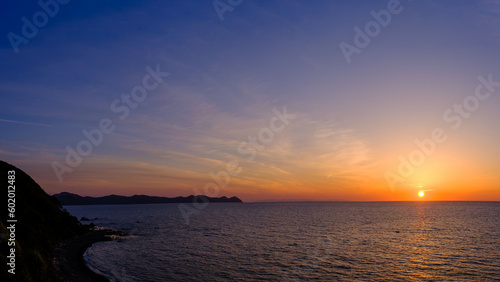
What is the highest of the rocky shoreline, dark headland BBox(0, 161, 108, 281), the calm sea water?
dark headland BBox(0, 161, 108, 281)

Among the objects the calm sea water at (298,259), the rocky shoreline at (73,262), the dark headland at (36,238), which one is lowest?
the calm sea water at (298,259)

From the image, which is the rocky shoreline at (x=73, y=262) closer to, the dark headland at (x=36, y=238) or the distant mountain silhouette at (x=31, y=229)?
the dark headland at (x=36, y=238)

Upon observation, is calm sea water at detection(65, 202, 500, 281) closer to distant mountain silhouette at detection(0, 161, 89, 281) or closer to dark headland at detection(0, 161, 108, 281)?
dark headland at detection(0, 161, 108, 281)

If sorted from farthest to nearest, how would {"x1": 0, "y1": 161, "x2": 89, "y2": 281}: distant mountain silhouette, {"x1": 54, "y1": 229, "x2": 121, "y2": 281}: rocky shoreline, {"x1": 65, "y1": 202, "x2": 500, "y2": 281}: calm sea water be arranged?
{"x1": 65, "y1": 202, "x2": 500, "y2": 281}: calm sea water < {"x1": 54, "y1": 229, "x2": 121, "y2": 281}: rocky shoreline < {"x1": 0, "y1": 161, "x2": 89, "y2": 281}: distant mountain silhouette

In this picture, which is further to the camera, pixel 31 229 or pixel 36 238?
pixel 31 229

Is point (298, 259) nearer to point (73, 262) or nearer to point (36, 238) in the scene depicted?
point (73, 262)

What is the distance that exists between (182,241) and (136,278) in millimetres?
28652

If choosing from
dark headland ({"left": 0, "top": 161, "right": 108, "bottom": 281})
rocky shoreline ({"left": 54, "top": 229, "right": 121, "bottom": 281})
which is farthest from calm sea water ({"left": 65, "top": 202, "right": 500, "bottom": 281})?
dark headland ({"left": 0, "top": 161, "right": 108, "bottom": 281})

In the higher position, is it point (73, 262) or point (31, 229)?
point (31, 229)

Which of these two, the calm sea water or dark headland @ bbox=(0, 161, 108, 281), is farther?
the calm sea water

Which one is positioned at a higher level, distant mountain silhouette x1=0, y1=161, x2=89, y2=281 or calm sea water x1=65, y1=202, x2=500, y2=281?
distant mountain silhouette x1=0, y1=161, x2=89, y2=281

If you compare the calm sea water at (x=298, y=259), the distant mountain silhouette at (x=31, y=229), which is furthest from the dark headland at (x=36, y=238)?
the calm sea water at (x=298, y=259)

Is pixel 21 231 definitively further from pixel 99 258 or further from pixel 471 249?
pixel 471 249

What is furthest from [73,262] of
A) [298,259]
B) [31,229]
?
[298,259]
